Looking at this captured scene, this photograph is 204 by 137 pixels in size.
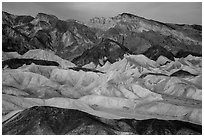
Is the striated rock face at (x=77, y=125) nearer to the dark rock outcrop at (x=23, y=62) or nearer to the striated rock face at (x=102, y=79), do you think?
the striated rock face at (x=102, y=79)

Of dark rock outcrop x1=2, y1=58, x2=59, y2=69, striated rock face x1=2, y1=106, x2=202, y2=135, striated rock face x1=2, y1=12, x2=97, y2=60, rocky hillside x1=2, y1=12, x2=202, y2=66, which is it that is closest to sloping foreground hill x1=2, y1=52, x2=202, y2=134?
striated rock face x1=2, y1=106, x2=202, y2=135

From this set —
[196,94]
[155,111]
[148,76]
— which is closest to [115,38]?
[148,76]

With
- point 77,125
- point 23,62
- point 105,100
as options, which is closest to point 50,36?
point 23,62

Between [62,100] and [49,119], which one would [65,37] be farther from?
[49,119]

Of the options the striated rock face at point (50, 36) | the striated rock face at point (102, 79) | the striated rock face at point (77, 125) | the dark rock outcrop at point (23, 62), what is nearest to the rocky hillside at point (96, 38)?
the striated rock face at point (50, 36)

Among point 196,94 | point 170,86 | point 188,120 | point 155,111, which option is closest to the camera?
point 188,120

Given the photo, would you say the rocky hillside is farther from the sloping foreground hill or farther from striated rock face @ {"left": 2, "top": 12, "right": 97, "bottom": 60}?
Result: the sloping foreground hill
